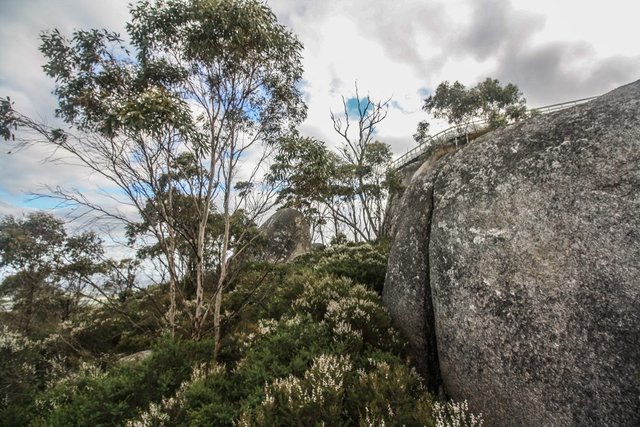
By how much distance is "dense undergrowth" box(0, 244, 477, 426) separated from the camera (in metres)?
4.85

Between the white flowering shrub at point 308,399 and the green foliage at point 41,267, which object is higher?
the green foliage at point 41,267

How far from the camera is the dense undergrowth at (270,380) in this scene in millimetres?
4852

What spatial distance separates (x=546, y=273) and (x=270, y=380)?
217 inches

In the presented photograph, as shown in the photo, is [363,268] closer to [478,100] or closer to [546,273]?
[546,273]

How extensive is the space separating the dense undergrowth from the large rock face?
106 centimetres

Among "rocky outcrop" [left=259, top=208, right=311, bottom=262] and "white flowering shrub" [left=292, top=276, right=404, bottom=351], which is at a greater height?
"rocky outcrop" [left=259, top=208, right=311, bottom=262]

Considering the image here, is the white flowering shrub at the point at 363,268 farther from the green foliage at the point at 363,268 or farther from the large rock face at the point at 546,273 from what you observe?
the large rock face at the point at 546,273

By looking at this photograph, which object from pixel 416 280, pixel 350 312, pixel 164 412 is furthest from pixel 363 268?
pixel 164 412

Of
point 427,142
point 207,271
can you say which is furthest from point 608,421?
point 427,142

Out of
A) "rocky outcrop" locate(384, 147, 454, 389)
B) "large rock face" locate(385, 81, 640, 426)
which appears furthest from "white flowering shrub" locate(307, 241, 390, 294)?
"large rock face" locate(385, 81, 640, 426)

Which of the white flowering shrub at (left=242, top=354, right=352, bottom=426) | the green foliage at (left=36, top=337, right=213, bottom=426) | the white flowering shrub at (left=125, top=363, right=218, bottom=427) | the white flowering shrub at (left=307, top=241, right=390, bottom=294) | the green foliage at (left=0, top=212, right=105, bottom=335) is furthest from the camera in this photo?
the green foliage at (left=0, top=212, right=105, bottom=335)

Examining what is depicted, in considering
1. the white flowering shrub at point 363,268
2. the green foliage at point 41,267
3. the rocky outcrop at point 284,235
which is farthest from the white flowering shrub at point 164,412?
the rocky outcrop at point 284,235

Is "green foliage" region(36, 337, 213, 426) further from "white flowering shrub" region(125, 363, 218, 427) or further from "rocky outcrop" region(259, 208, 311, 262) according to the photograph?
"rocky outcrop" region(259, 208, 311, 262)

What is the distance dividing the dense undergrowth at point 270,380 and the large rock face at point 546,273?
1.06 metres
